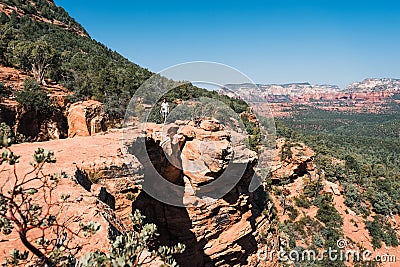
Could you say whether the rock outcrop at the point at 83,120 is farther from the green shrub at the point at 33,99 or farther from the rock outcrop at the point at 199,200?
the rock outcrop at the point at 199,200

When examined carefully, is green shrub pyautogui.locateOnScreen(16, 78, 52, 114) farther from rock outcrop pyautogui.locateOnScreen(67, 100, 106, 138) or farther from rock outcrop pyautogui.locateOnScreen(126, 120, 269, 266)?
rock outcrop pyautogui.locateOnScreen(126, 120, 269, 266)

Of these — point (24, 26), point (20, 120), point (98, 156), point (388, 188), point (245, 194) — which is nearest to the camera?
point (98, 156)

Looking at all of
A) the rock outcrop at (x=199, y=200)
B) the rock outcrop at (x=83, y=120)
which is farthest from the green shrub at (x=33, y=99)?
the rock outcrop at (x=199, y=200)

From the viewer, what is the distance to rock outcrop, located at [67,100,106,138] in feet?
44.2

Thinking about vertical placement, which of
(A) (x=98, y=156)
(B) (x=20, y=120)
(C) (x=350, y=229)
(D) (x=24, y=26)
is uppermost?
(D) (x=24, y=26)

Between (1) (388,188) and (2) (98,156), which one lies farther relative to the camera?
(1) (388,188)

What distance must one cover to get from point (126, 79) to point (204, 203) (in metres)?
15.4

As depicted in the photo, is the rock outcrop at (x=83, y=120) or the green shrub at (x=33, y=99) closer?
the green shrub at (x=33, y=99)

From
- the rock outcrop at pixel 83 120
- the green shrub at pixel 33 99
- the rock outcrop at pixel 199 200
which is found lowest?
the rock outcrop at pixel 199 200

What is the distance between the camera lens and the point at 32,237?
418 cm

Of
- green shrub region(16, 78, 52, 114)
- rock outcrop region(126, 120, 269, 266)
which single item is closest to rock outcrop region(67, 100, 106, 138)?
green shrub region(16, 78, 52, 114)

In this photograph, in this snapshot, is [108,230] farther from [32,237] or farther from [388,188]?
[388,188]

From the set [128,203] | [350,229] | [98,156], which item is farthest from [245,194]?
[350,229]

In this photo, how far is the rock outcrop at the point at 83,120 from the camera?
13.5m
